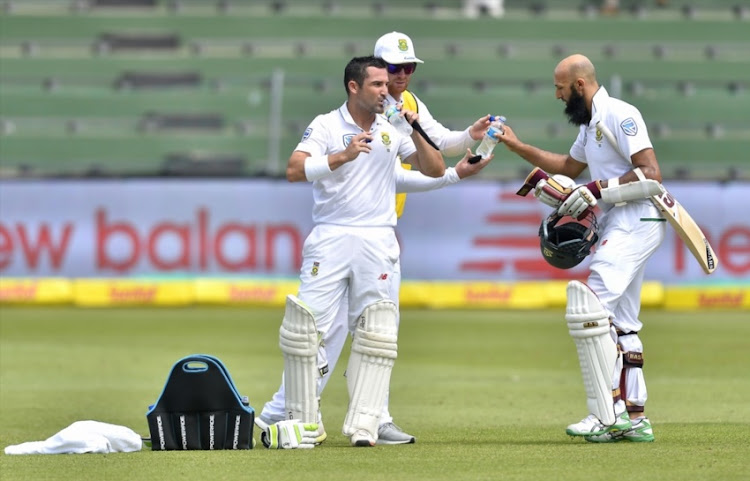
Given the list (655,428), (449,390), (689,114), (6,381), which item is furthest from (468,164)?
(689,114)

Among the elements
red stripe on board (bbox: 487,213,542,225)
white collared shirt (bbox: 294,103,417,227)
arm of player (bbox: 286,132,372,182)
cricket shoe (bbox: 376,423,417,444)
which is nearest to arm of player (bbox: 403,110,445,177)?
white collared shirt (bbox: 294,103,417,227)

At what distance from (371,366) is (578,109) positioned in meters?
→ 1.94

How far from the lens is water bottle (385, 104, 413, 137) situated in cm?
793

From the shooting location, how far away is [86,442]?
289 inches

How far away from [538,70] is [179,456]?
17.2m

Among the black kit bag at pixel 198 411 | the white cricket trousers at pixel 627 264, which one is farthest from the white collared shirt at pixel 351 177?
the white cricket trousers at pixel 627 264

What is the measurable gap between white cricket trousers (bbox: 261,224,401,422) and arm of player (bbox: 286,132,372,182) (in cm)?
40

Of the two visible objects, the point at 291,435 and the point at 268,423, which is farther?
the point at 268,423

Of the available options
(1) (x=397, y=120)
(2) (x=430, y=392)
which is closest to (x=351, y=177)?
(1) (x=397, y=120)

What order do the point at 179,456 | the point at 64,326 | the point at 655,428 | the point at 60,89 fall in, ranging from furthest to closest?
the point at 60,89, the point at 64,326, the point at 655,428, the point at 179,456

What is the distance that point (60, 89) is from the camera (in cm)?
2278

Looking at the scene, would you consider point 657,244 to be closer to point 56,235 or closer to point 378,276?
point 378,276

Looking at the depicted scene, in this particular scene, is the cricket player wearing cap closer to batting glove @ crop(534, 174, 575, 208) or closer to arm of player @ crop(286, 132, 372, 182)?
batting glove @ crop(534, 174, 575, 208)

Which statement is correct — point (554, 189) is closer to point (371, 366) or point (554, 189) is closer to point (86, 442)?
point (371, 366)
